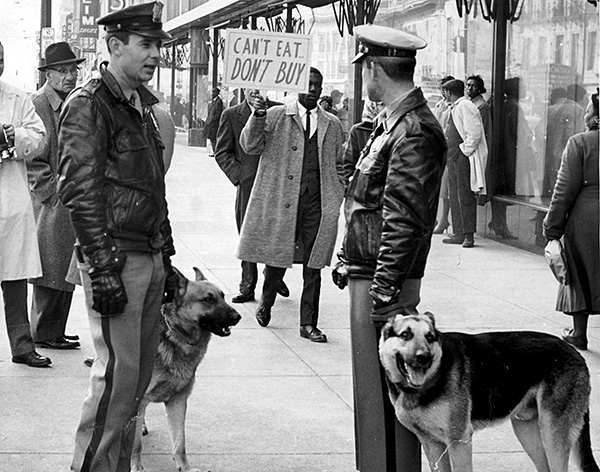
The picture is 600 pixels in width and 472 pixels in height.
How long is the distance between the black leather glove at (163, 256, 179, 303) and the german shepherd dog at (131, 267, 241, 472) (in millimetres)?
173

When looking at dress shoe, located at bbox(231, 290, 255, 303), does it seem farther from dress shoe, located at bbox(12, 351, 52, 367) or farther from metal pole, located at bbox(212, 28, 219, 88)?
metal pole, located at bbox(212, 28, 219, 88)

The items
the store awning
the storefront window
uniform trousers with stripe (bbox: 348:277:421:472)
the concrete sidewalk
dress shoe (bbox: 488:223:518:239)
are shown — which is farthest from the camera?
the store awning

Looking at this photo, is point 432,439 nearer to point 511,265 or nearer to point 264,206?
→ point 264,206

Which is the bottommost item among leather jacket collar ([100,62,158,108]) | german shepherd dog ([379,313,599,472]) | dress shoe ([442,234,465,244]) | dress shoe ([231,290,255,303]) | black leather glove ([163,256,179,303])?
dress shoe ([231,290,255,303])

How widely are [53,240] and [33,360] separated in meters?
0.93

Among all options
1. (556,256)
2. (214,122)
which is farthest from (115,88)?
(214,122)

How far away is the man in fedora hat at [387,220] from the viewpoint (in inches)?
175

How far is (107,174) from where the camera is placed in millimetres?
4500

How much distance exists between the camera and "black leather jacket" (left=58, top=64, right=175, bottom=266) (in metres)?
4.42

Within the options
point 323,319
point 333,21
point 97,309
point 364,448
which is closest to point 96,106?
point 97,309

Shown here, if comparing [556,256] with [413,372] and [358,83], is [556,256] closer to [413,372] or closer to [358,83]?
[413,372]

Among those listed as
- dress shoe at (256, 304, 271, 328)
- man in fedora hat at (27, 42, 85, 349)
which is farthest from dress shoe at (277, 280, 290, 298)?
man in fedora hat at (27, 42, 85, 349)

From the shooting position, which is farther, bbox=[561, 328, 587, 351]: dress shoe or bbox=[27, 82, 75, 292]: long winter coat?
bbox=[561, 328, 587, 351]: dress shoe

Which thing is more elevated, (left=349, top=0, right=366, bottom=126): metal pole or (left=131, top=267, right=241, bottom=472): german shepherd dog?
(left=349, top=0, right=366, bottom=126): metal pole
